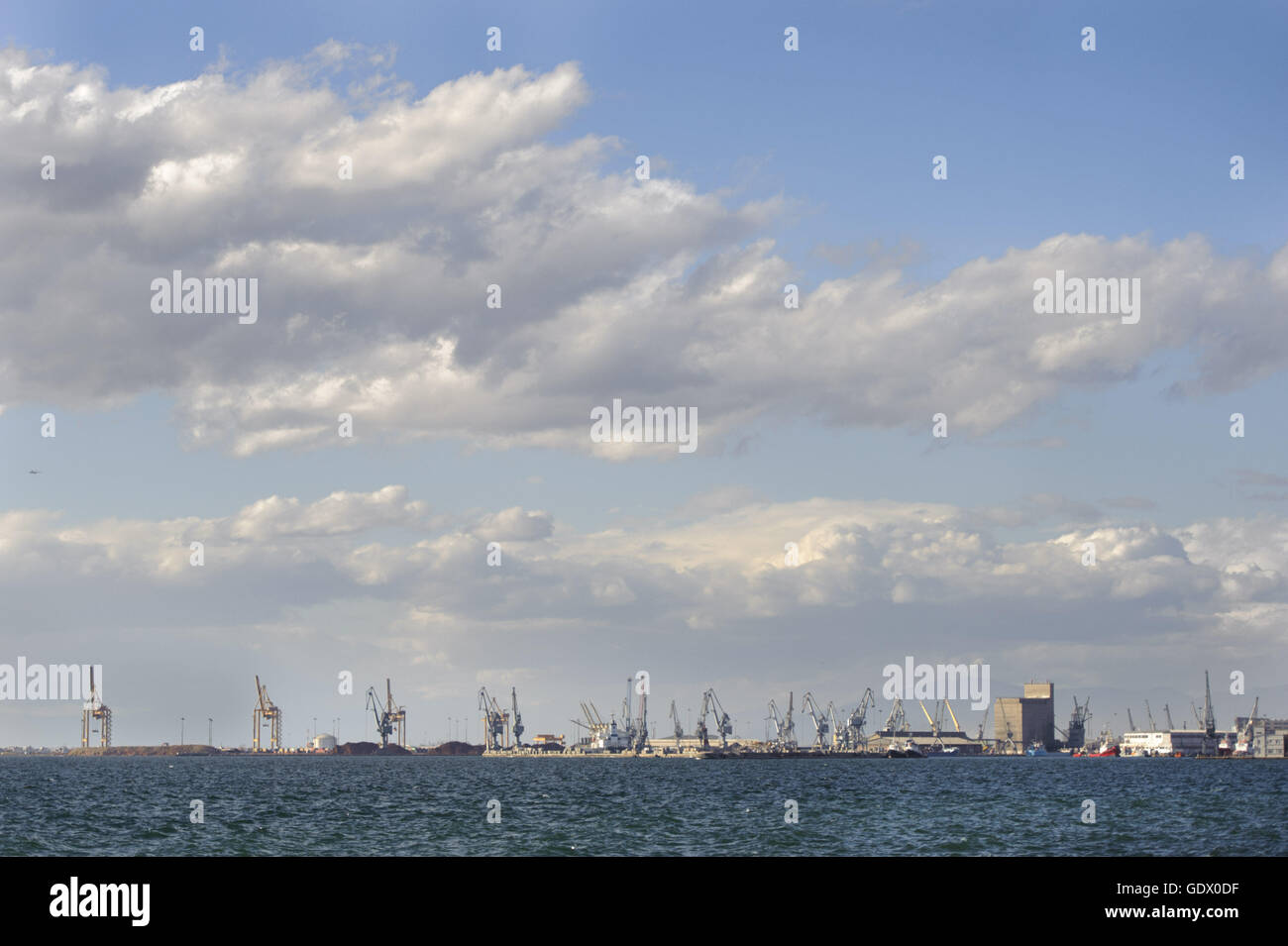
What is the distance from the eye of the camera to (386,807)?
11075 centimetres

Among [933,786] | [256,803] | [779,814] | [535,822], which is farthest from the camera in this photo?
[933,786]

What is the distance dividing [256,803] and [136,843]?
4797 centimetres

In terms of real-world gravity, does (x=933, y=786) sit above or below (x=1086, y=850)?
below

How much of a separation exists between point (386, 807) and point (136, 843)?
3818 centimetres

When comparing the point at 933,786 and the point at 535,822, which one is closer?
the point at 535,822
